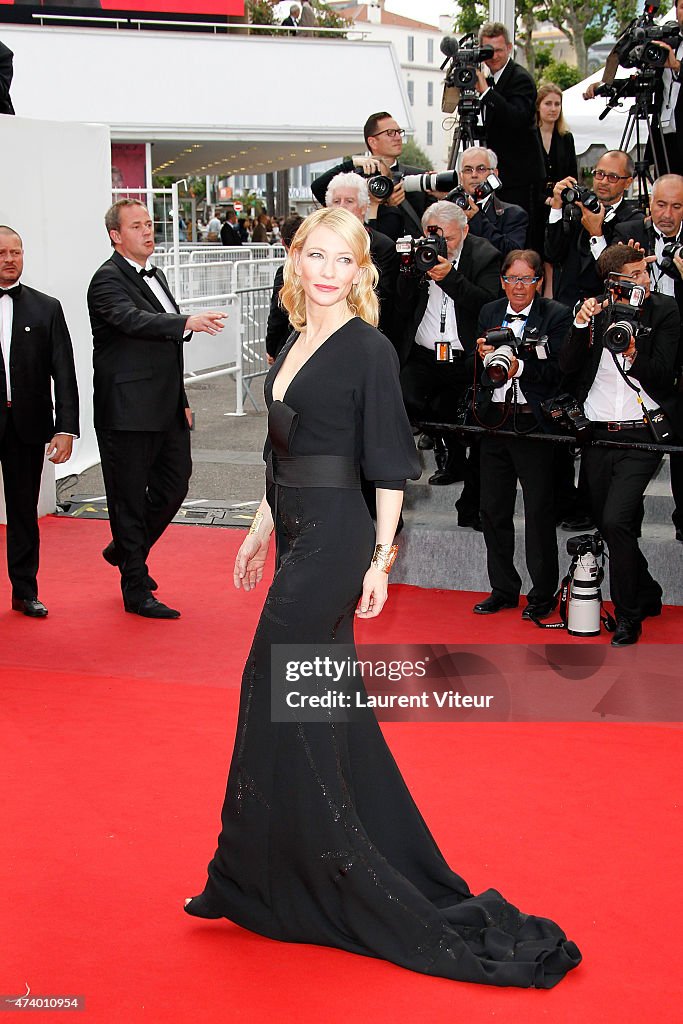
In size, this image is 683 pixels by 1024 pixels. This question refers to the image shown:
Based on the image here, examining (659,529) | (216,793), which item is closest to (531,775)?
(216,793)

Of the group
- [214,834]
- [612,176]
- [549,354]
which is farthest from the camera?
[612,176]

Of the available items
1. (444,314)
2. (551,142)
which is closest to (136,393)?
(444,314)

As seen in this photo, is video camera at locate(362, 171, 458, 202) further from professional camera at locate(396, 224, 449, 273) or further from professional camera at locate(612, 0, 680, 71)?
professional camera at locate(612, 0, 680, 71)

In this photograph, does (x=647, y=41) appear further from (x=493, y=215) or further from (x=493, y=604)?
(x=493, y=604)

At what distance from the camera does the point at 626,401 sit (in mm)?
5512

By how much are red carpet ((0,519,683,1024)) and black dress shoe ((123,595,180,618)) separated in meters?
0.07

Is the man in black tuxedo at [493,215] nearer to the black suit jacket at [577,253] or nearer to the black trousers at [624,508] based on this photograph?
the black suit jacket at [577,253]

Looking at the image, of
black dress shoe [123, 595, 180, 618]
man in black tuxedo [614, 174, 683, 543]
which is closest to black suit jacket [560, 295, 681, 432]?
man in black tuxedo [614, 174, 683, 543]

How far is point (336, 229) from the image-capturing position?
295 centimetres

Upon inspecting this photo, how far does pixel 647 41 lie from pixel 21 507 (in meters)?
4.20

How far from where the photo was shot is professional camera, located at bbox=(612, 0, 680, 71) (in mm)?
6766

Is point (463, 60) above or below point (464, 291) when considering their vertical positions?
above

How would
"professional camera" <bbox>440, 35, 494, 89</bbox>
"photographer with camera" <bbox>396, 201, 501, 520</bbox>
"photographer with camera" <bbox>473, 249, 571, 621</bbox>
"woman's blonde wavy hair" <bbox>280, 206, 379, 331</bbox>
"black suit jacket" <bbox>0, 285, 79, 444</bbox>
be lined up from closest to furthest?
"woman's blonde wavy hair" <bbox>280, 206, 379, 331</bbox> < "photographer with camera" <bbox>473, 249, 571, 621</bbox> < "black suit jacket" <bbox>0, 285, 79, 444</bbox> < "photographer with camera" <bbox>396, 201, 501, 520</bbox> < "professional camera" <bbox>440, 35, 494, 89</bbox>

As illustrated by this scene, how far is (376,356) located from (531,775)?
183 centimetres
